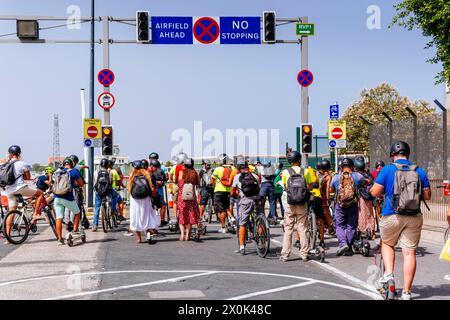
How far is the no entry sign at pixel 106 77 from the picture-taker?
731 inches

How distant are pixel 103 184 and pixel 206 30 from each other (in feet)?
23.1

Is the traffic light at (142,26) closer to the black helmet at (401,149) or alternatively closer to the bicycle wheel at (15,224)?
the bicycle wheel at (15,224)

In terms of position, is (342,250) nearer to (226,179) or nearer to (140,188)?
(226,179)

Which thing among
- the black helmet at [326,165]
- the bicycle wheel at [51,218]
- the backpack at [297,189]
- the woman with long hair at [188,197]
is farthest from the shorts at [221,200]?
the backpack at [297,189]

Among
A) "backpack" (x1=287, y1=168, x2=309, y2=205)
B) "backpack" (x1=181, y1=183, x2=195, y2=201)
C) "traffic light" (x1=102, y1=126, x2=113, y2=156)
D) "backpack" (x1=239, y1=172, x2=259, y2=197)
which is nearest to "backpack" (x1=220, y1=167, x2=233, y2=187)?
"backpack" (x1=181, y1=183, x2=195, y2=201)

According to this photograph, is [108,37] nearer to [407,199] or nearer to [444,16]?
[444,16]

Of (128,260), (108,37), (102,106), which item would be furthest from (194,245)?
(108,37)

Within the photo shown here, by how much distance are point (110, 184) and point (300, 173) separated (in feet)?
19.9

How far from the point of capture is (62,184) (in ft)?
38.9

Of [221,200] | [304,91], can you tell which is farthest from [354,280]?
[304,91]

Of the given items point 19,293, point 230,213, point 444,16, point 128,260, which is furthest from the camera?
point 444,16

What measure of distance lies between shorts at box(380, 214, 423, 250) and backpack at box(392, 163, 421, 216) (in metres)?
0.08

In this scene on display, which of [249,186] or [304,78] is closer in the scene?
[249,186]

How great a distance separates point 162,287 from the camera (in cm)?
746
